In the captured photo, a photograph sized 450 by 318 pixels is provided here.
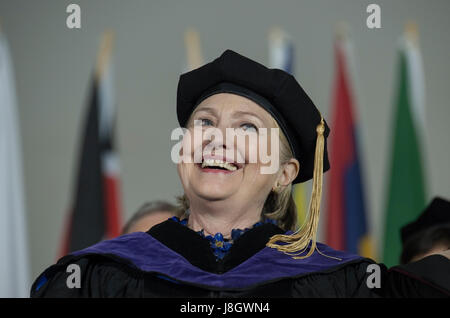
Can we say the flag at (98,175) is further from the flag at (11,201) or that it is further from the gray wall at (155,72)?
the flag at (11,201)

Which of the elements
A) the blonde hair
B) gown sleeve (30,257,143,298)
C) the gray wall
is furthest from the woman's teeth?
Answer: the gray wall

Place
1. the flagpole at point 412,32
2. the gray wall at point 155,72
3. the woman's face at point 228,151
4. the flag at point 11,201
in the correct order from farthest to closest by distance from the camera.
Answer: the flagpole at point 412,32
the gray wall at point 155,72
the flag at point 11,201
the woman's face at point 228,151

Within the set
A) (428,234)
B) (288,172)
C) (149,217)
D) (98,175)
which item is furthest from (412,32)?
(288,172)

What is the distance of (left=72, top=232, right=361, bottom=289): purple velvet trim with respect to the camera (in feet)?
6.38

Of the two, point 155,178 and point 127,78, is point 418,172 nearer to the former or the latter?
point 155,178

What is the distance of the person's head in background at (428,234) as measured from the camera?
2852mm

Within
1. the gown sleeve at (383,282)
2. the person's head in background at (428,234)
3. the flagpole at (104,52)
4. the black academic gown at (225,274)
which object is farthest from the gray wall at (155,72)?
the gown sleeve at (383,282)

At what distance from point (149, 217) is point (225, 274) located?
1.27 metres

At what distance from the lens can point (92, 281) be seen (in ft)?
6.48

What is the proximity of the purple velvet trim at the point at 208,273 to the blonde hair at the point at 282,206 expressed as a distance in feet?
0.72

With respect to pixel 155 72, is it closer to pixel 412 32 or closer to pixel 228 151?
Result: pixel 412 32

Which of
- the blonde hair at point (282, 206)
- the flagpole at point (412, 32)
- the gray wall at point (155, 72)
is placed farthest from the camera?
the flagpole at point (412, 32)

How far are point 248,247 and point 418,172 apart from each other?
358 centimetres

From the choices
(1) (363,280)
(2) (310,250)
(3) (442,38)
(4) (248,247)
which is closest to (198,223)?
(4) (248,247)
